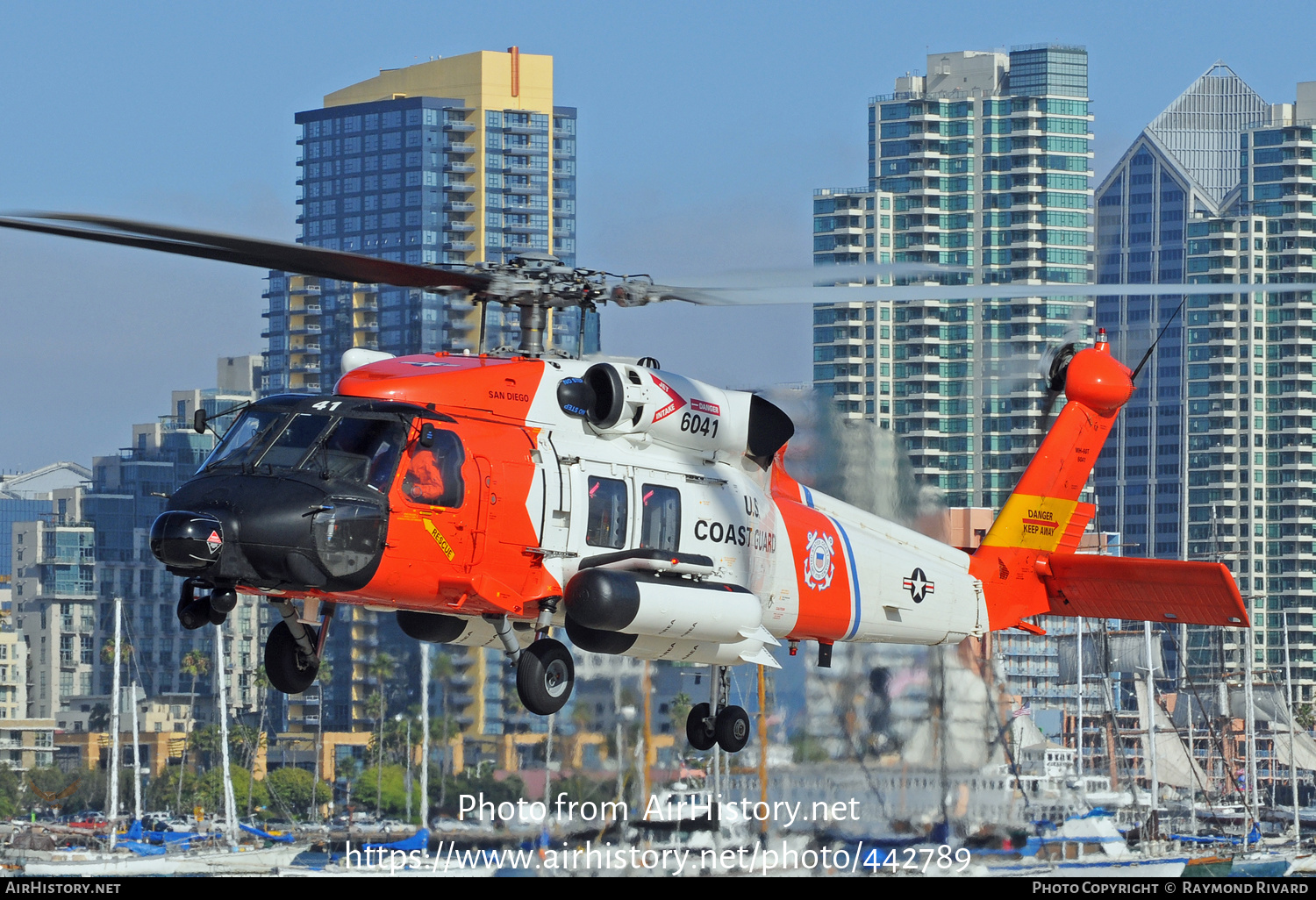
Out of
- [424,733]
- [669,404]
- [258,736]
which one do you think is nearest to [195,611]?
[669,404]

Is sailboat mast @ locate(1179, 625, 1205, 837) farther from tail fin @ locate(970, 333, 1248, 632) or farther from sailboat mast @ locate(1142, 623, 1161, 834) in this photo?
tail fin @ locate(970, 333, 1248, 632)

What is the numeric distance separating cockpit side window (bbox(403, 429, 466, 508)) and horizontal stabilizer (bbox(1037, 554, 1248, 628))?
20.3 ft

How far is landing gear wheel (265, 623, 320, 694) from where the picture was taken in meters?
14.5

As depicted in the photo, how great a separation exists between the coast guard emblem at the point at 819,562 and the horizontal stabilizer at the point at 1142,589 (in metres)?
2.54

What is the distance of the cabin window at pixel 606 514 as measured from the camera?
14867 mm

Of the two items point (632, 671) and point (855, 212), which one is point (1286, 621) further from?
point (632, 671)

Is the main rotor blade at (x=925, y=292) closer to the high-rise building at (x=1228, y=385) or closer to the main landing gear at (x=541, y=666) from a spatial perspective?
the main landing gear at (x=541, y=666)

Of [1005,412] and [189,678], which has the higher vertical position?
[1005,412]

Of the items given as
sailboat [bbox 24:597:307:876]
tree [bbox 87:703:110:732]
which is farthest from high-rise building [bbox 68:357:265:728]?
sailboat [bbox 24:597:307:876]

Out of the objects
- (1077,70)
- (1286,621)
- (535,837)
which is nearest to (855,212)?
(1077,70)

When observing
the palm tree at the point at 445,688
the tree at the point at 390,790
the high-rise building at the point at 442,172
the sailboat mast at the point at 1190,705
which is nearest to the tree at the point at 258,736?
the tree at the point at 390,790
